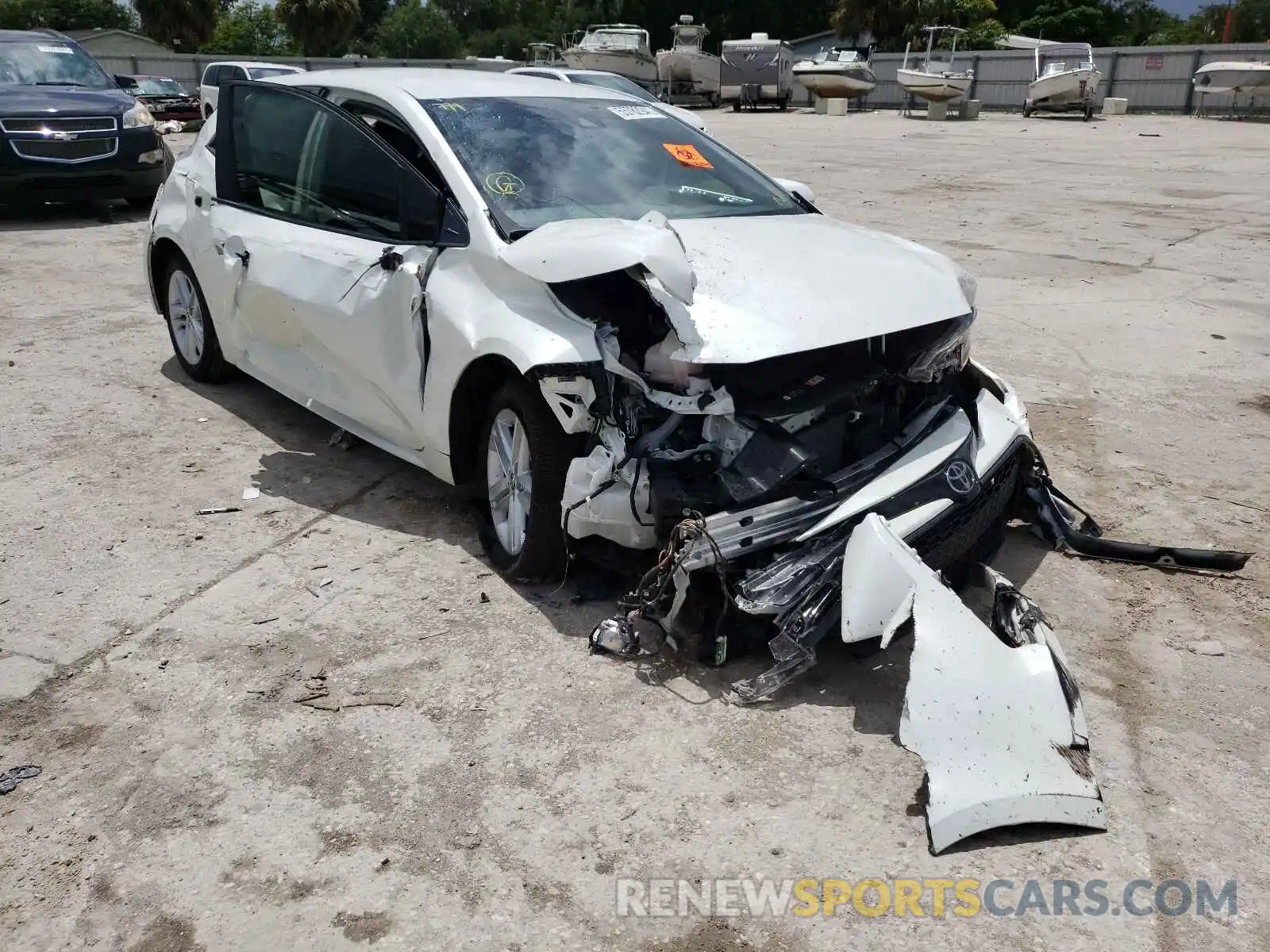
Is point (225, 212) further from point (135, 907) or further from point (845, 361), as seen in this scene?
point (135, 907)

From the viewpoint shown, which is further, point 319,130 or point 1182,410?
point 1182,410

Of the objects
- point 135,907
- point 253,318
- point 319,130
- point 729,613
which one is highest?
point 319,130

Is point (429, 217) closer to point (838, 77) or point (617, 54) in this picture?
point (838, 77)

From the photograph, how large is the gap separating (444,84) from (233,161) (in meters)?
1.46

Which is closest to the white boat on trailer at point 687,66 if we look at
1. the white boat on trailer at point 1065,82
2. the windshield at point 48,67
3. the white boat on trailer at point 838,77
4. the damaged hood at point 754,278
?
the white boat on trailer at point 838,77

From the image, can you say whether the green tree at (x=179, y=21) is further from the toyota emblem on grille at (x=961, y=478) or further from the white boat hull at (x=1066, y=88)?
the toyota emblem on grille at (x=961, y=478)

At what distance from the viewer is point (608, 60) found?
35.7 metres

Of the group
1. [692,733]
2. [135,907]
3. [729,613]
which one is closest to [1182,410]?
[729,613]

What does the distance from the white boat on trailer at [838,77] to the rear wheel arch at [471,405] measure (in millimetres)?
33899

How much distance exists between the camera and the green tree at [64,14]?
68181 mm

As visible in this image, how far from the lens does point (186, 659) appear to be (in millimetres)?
3580

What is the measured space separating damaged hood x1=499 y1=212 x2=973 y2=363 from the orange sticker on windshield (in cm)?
70

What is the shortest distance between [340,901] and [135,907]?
19.0 inches

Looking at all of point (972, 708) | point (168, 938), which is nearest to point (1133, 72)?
point (972, 708)
